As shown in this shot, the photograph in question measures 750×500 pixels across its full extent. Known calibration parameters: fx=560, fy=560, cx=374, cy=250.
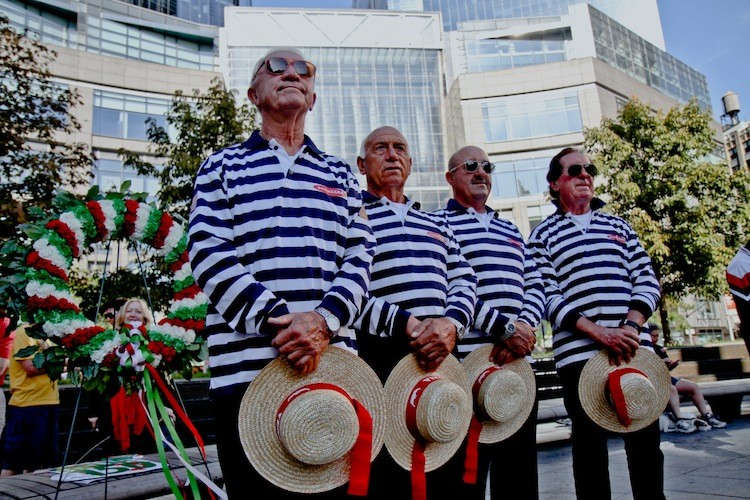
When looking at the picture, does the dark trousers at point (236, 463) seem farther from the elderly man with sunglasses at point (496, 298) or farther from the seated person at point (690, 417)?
the seated person at point (690, 417)

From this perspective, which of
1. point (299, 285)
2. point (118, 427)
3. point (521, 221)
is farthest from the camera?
point (521, 221)

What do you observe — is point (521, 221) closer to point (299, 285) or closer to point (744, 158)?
point (299, 285)

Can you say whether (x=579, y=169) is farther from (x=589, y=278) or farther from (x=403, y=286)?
(x=403, y=286)

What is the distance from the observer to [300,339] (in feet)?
5.99

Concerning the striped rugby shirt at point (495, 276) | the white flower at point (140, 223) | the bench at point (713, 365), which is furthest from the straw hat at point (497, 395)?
the bench at point (713, 365)

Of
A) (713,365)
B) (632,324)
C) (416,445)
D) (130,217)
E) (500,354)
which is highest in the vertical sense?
(130,217)

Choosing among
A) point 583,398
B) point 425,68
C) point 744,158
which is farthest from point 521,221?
point 744,158

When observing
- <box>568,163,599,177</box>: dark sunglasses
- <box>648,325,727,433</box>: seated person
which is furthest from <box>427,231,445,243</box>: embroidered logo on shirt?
<box>648,325,727,433</box>: seated person

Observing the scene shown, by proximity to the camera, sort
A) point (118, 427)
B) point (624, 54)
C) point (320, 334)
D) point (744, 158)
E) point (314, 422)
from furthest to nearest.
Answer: point (744, 158)
point (624, 54)
point (118, 427)
point (320, 334)
point (314, 422)

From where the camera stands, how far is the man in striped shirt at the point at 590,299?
9.92 ft

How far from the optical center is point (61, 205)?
3.44 metres

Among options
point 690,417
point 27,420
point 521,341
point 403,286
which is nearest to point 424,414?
point 403,286

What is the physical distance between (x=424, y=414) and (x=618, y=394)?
1.22 metres

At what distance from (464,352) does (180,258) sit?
6.14 ft
